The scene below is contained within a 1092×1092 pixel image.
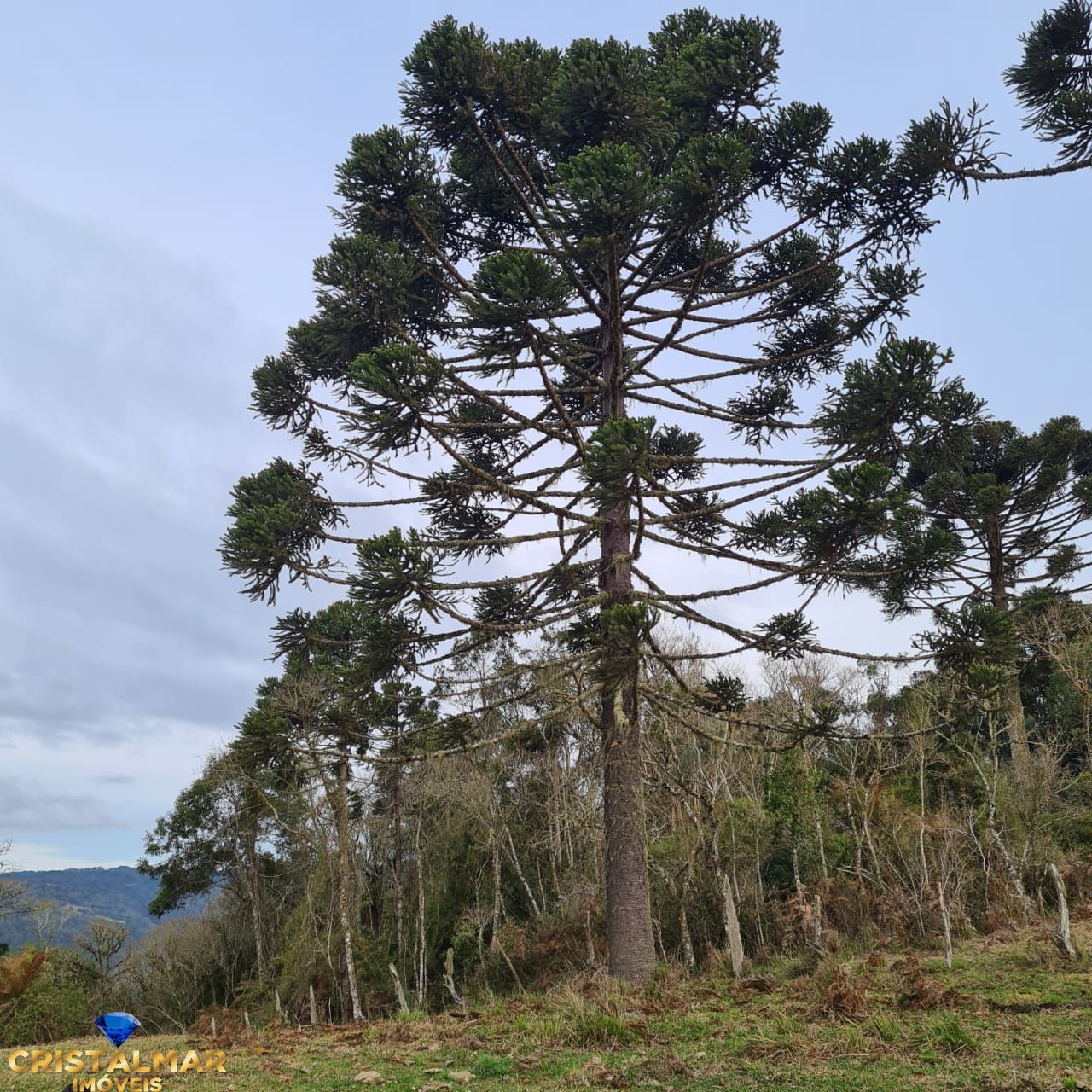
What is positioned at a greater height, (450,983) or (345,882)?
(345,882)

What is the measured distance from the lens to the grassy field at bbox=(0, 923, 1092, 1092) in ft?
17.7

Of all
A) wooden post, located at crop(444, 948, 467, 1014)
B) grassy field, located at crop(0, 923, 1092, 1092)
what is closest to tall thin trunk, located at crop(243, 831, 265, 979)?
wooden post, located at crop(444, 948, 467, 1014)

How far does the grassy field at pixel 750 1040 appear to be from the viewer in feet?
17.7

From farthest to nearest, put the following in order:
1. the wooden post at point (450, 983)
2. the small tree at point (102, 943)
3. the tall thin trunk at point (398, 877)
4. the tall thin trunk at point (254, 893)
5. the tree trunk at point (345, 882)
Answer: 1. the small tree at point (102, 943)
2. the tall thin trunk at point (254, 893)
3. the tall thin trunk at point (398, 877)
4. the tree trunk at point (345, 882)
5. the wooden post at point (450, 983)

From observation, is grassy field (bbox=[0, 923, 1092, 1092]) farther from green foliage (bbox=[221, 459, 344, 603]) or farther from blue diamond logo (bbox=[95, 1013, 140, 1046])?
green foliage (bbox=[221, 459, 344, 603])

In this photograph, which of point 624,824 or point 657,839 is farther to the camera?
point 657,839

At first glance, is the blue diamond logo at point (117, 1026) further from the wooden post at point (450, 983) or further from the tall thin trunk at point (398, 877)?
the tall thin trunk at point (398, 877)

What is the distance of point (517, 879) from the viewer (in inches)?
886

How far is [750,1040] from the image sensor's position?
6359 mm

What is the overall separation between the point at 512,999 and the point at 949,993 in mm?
5698

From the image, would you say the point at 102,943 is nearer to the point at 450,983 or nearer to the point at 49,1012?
the point at 49,1012

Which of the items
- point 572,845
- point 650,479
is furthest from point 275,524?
point 572,845

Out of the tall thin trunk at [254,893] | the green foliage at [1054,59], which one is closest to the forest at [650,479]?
the green foliage at [1054,59]

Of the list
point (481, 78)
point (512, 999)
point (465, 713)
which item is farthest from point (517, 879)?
point (481, 78)
